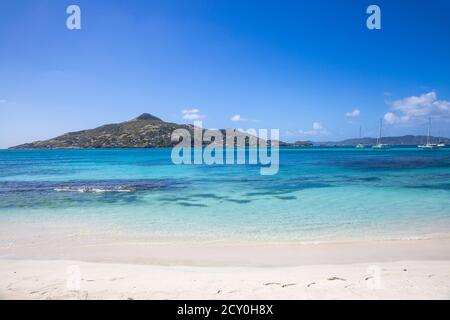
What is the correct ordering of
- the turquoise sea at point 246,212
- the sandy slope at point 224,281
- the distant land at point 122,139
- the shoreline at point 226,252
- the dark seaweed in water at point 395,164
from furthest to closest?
the distant land at point 122,139 → the dark seaweed in water at point 395,164 → the turquoise sea at point 246,212 → the shoreline at point 226,252 → the sandy slope at point 224,281

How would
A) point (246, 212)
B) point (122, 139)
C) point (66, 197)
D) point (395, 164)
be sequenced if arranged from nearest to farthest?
point (246, 212)
point (66, 197)
point (395, 164)
point (122, 139)

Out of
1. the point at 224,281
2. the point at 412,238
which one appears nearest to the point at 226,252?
the point at 224,281

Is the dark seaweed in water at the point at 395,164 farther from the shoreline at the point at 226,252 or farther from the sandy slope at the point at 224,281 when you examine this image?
the sandy slope at the point at 224,281

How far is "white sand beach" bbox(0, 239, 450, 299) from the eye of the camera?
5.48 m

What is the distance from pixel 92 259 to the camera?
778 centimetres

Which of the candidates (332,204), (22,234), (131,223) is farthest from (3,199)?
(332,204)

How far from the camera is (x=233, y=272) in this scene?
22.0 ft

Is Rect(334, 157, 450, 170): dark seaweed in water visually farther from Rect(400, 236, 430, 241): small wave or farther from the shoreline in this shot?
the shoreline

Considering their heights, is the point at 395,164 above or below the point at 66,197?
above

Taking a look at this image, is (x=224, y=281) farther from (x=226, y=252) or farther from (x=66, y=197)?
(x=66, y=197)

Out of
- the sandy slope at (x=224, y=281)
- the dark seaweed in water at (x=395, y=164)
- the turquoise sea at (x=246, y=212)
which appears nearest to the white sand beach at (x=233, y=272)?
the sandy slope at (x=224, y=281)

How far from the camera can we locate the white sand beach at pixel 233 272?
5480 mm

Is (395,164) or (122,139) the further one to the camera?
(122,139)
